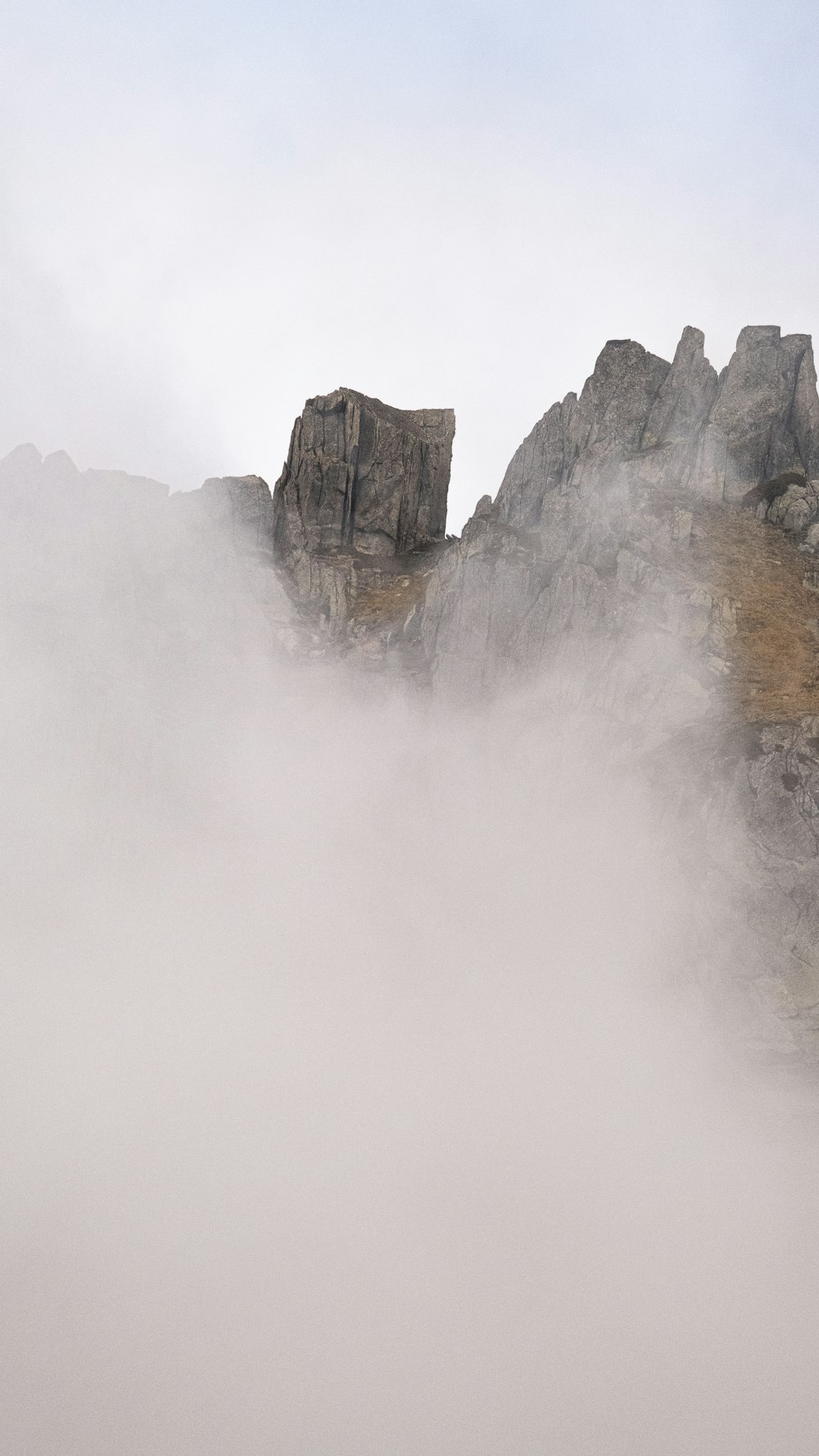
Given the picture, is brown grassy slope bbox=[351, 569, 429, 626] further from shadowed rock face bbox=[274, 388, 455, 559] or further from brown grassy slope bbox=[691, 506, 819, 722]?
brown grassy slope bbox=[691, 506, 819, 722]

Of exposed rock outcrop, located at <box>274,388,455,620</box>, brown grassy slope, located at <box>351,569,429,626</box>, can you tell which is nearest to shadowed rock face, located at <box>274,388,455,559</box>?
exposed rock outcrop, located at <box>274,388,455,620</box>

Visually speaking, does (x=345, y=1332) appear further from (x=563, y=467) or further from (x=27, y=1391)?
(x=563, y=467)

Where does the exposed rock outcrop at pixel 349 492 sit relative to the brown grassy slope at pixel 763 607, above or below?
above

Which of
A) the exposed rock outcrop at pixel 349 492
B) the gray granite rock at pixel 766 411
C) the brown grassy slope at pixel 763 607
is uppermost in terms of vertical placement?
the gray granite rock at pixel 766 411

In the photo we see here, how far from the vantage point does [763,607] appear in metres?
63.3

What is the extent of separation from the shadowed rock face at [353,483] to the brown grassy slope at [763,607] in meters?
21.8

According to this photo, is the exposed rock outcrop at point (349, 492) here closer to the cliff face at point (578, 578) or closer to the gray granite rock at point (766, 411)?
the cliff face at point (578, 578)

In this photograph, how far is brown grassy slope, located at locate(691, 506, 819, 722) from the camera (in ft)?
187

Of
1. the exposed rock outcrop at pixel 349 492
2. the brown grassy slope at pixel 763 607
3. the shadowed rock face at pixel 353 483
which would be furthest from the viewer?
the shadowed rock face at pixel 353 483

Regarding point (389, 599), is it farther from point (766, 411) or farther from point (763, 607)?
point (766, 411)

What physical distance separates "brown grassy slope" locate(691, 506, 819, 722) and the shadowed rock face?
2175cm

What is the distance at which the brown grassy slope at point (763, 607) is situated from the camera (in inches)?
2244

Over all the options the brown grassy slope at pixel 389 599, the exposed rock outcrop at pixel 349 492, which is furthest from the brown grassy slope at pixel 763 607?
the exposed rock outcrop at pixel 349 492

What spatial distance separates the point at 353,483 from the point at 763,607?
3119cm
